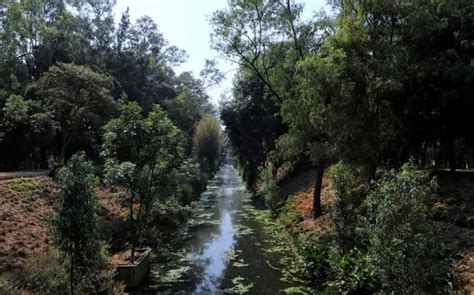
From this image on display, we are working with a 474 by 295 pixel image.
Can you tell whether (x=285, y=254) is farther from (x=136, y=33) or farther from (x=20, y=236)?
(x=136, y=33)

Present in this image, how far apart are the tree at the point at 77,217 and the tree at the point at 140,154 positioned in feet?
Result: 14.2

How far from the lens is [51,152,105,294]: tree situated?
27.8 feet

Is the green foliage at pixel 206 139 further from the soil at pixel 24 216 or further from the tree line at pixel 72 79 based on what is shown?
the soil at pixel 24 216

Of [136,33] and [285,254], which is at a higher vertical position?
[136,33]

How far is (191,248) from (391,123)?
1013 centimetres

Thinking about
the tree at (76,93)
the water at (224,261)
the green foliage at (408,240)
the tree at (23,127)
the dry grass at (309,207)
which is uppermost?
the tree at (76,93)

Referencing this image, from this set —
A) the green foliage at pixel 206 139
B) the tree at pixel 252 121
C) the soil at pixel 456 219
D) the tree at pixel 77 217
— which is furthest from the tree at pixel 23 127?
the green foliage at pixel 206 139

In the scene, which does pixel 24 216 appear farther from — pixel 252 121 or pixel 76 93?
pixel 252 121

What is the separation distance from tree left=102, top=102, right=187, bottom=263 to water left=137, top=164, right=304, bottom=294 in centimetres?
197

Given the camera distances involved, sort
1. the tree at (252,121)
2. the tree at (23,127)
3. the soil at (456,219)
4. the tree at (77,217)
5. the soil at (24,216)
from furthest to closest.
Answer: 1. the tree at (252,121)
2. the tree at (23,127)
3. the soil at (24,216)
4. the soil at (456,219)
5. the tree at (77,217)

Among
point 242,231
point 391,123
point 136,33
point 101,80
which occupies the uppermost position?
point 136,33

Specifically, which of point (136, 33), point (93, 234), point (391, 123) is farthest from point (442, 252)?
point (136, 33)

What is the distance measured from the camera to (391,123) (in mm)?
17141

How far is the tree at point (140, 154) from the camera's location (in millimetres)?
13609
